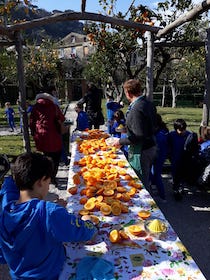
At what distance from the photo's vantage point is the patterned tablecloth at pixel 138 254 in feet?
A: 5.62

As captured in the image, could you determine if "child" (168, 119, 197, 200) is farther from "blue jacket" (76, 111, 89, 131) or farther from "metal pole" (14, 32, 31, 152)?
"metal pole" (14, 32, 31, 152)

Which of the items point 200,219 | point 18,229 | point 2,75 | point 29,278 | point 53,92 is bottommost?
point 200,219

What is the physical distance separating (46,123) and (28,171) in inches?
124

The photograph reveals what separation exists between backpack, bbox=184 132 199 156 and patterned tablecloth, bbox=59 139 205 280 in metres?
2.41

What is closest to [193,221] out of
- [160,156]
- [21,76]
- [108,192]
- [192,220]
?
[192,220]

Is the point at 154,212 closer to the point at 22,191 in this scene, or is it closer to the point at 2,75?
the point at 22,191

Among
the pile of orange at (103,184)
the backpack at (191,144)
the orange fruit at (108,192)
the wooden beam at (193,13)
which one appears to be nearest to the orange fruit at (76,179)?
the pile of orange at (103,184)

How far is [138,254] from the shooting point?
1897 millimetres

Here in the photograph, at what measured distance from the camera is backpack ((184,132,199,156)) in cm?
453

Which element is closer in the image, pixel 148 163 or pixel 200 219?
pixel 148 163

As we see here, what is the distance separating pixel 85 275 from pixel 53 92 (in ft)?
12.6

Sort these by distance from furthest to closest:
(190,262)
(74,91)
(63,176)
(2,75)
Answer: (74,91) → (2,75) → (63,176) → (190,262)

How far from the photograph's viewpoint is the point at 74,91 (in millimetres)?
38438

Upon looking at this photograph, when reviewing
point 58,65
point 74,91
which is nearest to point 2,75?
point 58,65
